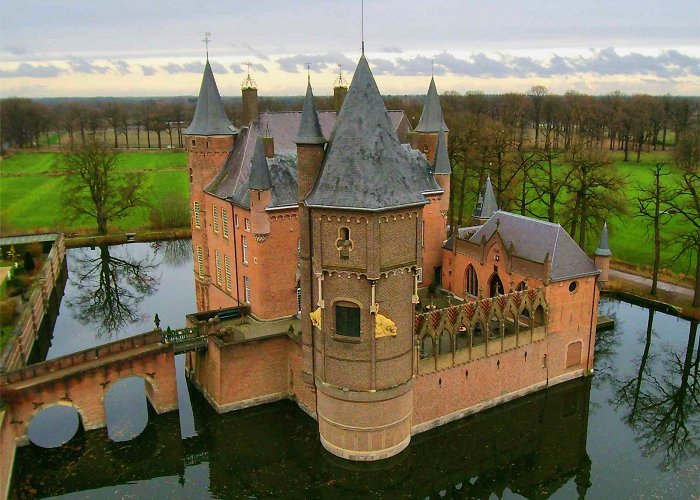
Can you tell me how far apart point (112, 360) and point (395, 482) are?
494 inches

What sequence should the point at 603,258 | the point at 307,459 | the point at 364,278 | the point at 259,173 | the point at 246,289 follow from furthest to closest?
the point at 246,289 < the point at 603,258 < the point at 259,173 < the point at 307,459 < the point at 364,278

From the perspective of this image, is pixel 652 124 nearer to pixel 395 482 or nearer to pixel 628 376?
pixel 628 376

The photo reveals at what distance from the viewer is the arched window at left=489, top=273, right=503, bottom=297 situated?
31250 mm

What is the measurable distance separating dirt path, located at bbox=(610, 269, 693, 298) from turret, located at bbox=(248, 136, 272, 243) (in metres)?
28.7

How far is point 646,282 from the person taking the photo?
44219 millimetres

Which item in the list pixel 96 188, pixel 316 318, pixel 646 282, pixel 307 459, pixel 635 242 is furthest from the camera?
pixel 96 188

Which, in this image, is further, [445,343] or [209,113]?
[209,113]

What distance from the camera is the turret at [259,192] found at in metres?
27.9

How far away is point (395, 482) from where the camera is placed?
2300cm

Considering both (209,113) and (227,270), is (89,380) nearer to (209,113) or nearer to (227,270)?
(227,270)

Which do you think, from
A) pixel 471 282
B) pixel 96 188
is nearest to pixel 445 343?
pixel 471 282

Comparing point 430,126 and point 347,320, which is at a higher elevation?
point 430,126

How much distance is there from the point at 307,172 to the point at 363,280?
4.44 metres

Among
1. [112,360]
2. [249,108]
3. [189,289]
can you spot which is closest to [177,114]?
[189,289]
